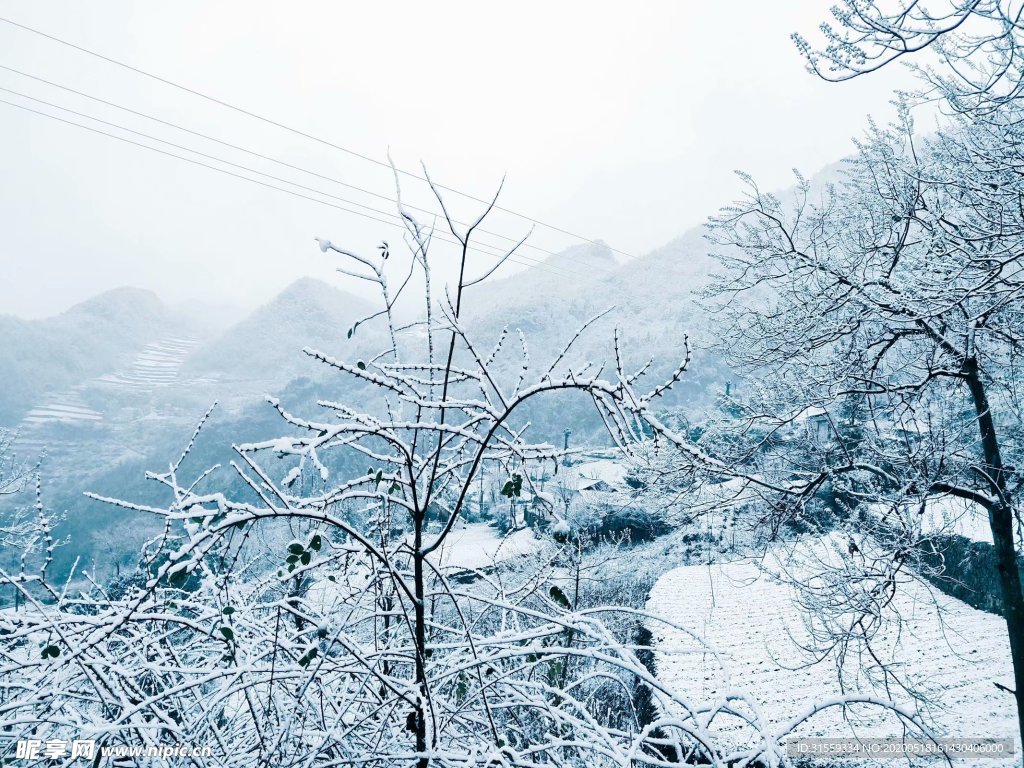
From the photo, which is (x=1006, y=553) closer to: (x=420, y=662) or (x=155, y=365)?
(x=420, y=662)

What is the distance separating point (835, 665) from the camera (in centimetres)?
507

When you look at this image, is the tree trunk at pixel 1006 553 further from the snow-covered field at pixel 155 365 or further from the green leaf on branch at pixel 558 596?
the snow-covered field at pixel 155 365

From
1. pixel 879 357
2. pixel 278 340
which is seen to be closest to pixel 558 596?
pixel 879 357

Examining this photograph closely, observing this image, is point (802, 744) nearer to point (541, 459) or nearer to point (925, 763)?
point (925, 763)

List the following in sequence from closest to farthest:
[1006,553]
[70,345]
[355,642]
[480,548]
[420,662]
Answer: [420,662] → [355,642] → [1006,553] → [480,548] → [70,345]

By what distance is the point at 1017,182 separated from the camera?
328 centimetres

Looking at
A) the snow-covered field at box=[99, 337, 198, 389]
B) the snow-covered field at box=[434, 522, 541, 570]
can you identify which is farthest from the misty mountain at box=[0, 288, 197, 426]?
the snow-covered field at box=[434, 522, 541, 570]

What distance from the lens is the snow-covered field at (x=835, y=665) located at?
658 cm

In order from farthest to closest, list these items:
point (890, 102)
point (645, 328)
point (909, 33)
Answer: point (645, 328) → point (890, 102) → point (909, 33)

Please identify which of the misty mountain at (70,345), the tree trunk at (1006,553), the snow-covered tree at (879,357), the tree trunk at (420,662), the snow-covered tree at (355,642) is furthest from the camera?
the misty mountain at (70,345)

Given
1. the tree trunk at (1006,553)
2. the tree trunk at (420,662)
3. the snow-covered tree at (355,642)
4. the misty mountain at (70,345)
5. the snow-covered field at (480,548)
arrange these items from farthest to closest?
1. the misty mountain at (70,345)
2. the tree trunk at (1006,553)
3. the snow-covered field at (480,548)
4. the tree trunk at (420,662)
5. the snow-covered tree at (355,642)

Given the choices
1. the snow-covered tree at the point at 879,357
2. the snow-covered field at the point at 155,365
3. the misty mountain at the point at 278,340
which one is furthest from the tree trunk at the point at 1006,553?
the snow-covered field at the point at 155,365

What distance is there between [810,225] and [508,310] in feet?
134

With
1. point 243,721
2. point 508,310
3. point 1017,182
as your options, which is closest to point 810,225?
point 1017,182
